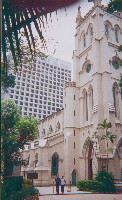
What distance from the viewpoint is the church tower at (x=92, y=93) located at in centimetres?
3130

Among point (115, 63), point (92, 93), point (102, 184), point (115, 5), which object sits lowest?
point (102, 184)

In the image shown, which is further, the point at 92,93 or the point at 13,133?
the point at 92,93

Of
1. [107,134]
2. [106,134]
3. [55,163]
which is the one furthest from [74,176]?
[107,134]

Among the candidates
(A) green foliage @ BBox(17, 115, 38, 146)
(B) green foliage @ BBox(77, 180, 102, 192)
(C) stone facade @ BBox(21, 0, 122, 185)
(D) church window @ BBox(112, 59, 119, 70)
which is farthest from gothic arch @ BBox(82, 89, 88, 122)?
(A) green foliage @ BBox(17, 115, 38, 146)

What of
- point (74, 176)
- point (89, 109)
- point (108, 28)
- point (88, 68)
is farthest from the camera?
point (108, 28)

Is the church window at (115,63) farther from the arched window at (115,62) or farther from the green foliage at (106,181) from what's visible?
the green foliage at (106,181)

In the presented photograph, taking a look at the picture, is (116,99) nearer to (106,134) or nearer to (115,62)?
(115,62)

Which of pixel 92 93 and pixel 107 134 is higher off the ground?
pixel 92 93

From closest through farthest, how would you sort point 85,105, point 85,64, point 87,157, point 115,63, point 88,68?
point 87,157 < point 115,63 < point 85,105 < point 88,68 < point 85,64

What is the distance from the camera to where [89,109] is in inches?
1373

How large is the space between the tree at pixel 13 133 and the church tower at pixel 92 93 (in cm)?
1065

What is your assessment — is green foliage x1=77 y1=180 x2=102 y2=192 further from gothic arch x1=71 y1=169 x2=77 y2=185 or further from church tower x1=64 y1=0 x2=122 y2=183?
gothic arch x1=71 y1=169 x2=77 y2=185

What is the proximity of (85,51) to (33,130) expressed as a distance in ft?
70.8

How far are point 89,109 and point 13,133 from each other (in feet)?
59.0
